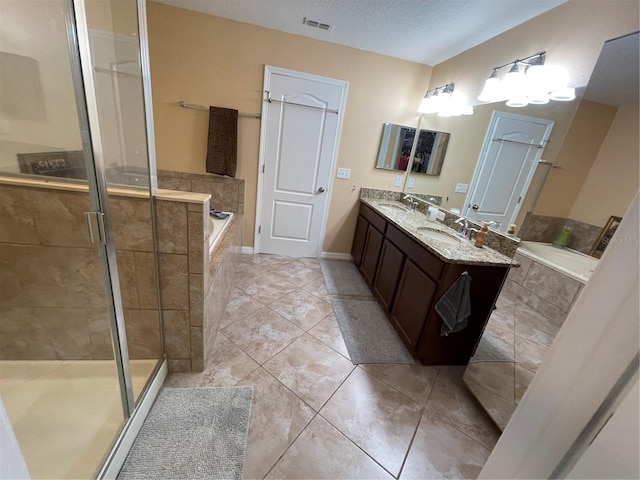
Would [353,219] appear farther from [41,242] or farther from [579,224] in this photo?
[41,242]

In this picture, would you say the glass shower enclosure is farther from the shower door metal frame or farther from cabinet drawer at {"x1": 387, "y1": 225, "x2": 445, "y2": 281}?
cabinet drawer at {"x1": 387, "y1": 225, "x2": 445, "y2": 281}

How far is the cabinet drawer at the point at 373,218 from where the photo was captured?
2622 millimetres

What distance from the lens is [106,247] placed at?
1.08 meters

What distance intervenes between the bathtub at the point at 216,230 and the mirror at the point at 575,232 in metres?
1.97

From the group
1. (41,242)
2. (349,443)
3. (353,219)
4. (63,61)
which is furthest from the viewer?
(353,219)

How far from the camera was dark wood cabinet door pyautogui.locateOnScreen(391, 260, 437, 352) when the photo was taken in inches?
71.1

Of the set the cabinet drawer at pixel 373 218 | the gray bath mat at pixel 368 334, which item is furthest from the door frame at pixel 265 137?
the gray bath mat at pixel 368 334

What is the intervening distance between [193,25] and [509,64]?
2.83 metres

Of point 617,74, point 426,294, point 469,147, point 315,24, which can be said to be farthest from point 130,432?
point 315,24

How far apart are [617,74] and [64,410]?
125 inches

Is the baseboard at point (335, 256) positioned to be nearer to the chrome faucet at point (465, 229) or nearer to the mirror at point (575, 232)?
the chrome faucet at point (465, 229)

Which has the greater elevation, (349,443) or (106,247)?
(106,247)

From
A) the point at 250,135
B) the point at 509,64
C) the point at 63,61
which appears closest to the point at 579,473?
the point at 63,61

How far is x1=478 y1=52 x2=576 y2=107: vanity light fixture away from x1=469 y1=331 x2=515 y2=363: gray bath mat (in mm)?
1554
